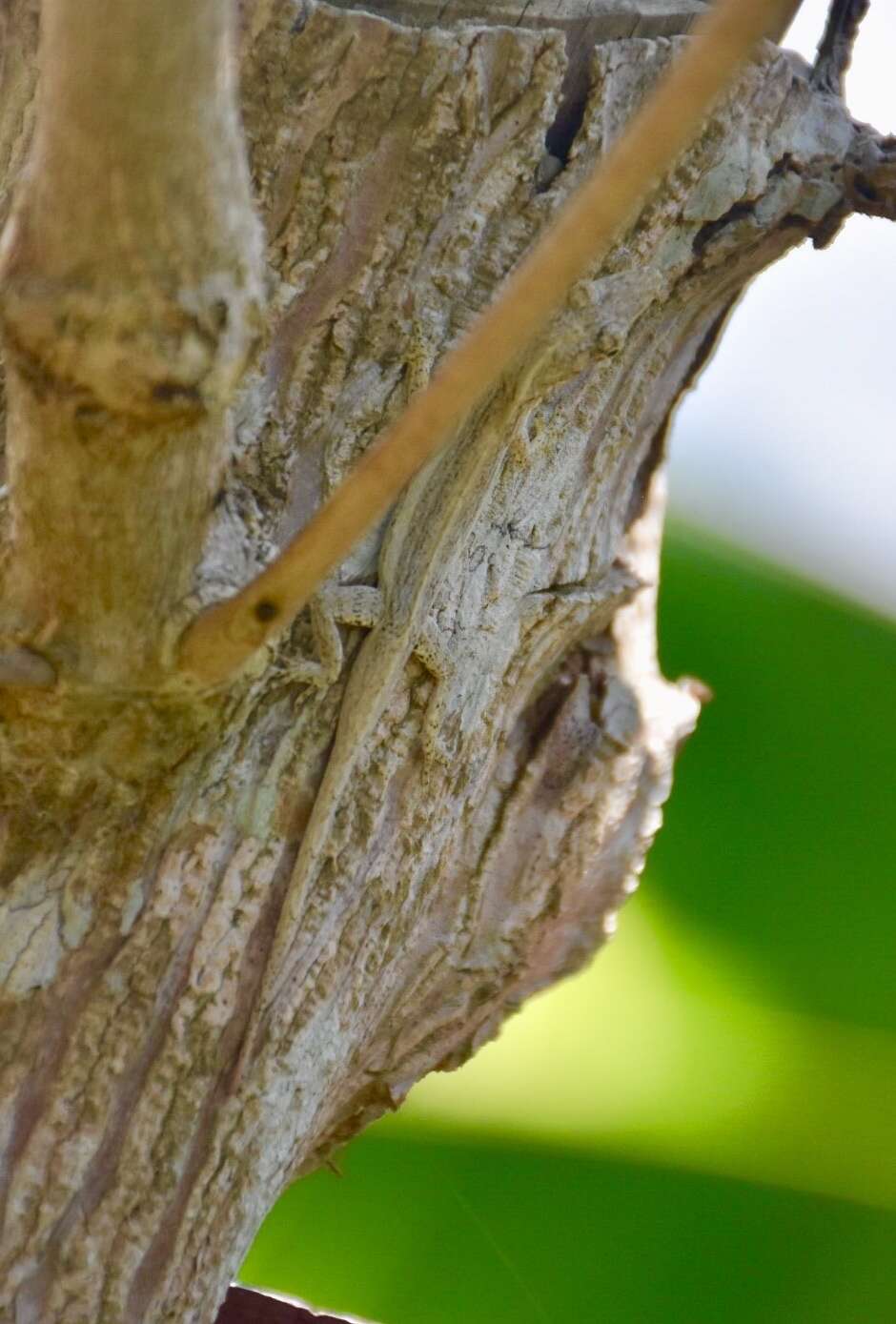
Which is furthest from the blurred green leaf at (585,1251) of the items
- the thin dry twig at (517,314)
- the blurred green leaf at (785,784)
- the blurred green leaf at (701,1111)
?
the thin dry twig at (517,314)

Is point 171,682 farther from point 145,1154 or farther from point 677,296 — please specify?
point 677,296

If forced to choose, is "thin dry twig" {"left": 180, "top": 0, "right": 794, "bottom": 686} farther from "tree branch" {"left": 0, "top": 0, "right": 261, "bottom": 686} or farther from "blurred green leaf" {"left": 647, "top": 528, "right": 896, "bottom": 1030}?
"blurred green leaf" {"left": 647, "top": 528, "right": 896, "bottom": 1030}

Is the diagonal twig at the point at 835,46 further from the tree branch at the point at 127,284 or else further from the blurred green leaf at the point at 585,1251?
the blurred green leaf at the point at 585,1251

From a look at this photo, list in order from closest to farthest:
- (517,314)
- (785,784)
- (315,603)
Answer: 1. (517,314)
2. (315,603)
3. (785,784)

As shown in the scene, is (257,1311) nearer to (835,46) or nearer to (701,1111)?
(701,1111)

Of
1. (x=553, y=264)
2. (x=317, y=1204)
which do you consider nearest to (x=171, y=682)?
(x=553, y=264)

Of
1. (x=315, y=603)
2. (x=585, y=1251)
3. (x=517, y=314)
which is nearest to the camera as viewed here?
(x=517, y=314)

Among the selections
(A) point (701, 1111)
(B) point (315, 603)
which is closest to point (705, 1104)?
(A) point (701, 1111)

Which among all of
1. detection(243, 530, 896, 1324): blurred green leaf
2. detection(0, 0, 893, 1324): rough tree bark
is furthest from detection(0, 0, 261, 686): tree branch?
detection(243, 530, 896, 1324): blurred green leaf
